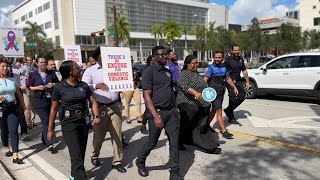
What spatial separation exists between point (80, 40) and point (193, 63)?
209 ft

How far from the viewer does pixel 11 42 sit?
12.2 meters

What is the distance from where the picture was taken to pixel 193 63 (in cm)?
522

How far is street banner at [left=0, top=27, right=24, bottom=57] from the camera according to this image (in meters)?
12.0

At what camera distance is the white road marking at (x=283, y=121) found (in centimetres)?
729

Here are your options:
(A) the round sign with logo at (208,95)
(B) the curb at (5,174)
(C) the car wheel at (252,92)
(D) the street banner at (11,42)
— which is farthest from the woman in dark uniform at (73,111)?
(D) the street banner at (11,42)

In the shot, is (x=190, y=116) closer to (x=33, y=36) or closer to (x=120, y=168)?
(x=120, y=168)

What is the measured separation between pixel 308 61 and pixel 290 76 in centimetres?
72

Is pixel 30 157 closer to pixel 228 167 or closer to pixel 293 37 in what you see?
pixel 228 167

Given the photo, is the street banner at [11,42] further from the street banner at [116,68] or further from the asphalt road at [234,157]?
the street banner at [116,68]

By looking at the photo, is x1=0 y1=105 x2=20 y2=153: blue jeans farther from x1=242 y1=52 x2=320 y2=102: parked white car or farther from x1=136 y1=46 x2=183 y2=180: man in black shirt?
x1=242 y1=52 x2=320 y2=102: parked white car

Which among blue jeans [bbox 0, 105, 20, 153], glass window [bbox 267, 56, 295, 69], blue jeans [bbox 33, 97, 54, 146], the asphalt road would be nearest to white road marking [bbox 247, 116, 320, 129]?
the asphalt road

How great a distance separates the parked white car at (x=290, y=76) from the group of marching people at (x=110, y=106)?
15.0 feet

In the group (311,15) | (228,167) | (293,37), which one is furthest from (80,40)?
(228,167)

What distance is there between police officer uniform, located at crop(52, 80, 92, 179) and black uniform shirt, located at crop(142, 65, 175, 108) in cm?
84
